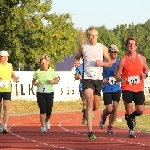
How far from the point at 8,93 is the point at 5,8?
2836 cm

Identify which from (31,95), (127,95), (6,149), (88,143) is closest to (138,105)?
(127,95)

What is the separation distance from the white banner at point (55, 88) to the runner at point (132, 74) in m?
27.6

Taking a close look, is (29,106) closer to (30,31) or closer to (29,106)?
(29,106)

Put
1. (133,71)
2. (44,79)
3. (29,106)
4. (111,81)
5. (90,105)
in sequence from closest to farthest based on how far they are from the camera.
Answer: (90,105) < (133,71) < (111,81) < (44,79) < (29,106)

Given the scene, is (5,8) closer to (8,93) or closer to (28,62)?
(28,62)

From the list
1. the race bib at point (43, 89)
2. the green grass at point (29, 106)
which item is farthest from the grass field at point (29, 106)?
the race bib at point (43, 89)

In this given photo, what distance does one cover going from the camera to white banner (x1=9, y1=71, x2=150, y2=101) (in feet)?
133

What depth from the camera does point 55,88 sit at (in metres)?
43.9

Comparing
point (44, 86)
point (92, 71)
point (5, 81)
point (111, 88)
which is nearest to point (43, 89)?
point (44, 86)

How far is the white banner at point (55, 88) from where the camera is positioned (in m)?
40.7

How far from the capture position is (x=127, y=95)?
1297cm

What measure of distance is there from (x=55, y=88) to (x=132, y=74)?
1233 inches

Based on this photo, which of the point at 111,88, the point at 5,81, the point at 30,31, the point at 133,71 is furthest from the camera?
the point at 30,31

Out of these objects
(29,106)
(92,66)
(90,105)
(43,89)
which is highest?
(92,66)
